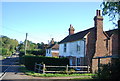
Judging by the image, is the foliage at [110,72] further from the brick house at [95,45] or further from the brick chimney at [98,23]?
the brick chimney at [98,23]

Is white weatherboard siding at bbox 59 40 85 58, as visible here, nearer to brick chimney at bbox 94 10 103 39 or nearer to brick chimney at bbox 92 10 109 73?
brick chimney at bbox 92 10 109 73

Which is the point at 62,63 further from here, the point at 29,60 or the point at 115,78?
the point at 115,78

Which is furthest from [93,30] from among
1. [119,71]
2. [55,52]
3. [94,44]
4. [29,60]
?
[55,52]

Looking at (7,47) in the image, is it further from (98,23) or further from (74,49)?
(98,23)

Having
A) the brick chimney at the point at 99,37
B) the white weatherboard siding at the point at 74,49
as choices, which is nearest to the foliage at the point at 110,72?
the brick chimney at the point at 99,37

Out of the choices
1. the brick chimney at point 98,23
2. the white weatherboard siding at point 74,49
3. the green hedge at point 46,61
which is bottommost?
the green hedge at point 46,61

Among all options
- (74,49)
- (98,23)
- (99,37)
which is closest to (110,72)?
(99,37)

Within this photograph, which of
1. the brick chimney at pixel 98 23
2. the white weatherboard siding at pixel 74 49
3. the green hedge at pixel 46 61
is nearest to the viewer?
the green hedge at pixel 46 61

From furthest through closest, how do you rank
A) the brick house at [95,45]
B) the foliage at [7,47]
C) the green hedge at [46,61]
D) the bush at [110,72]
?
the foliage at [7,47], the brick house at [95,45], the green hedge at [46,61], the bush at [110,72]

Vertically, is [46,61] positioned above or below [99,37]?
below

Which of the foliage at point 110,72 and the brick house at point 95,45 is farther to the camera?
the brick house at point 95,45

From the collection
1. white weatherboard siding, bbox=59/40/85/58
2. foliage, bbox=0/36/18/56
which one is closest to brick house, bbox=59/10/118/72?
white weatherboard siding, bbox=59/40/85/58

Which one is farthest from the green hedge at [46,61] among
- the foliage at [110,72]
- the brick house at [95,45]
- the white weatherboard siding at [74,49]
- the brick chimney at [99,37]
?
the foliage at [110,72]

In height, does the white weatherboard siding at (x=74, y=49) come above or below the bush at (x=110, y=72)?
above
